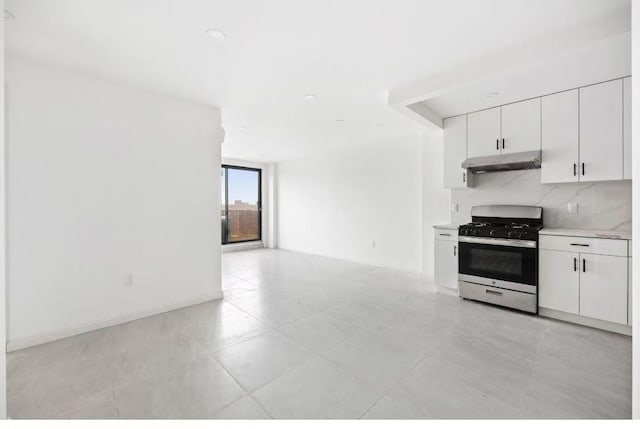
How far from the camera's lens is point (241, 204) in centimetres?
795

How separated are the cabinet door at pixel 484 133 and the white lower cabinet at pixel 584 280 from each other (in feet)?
4.04

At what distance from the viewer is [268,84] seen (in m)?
3.00

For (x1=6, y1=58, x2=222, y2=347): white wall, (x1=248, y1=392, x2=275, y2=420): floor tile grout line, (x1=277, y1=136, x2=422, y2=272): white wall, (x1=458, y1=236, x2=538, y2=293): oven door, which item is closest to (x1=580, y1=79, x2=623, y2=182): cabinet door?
(x1=458, y1=236, x2=538, y2=293): oven door

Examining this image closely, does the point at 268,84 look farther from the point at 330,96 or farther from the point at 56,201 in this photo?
the point at 56,201

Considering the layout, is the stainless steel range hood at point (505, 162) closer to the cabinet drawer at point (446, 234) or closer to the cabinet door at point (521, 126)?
the cabinet door at point (521, 126)

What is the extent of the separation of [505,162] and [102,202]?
170 inches

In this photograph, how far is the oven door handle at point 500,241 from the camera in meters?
3.14

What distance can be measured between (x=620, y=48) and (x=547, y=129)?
1069 millimetres

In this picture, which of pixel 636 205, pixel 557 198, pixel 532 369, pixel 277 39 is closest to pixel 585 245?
pixel 557 198

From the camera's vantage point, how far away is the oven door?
3.14m

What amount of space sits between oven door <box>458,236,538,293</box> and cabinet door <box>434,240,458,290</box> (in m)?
0.10

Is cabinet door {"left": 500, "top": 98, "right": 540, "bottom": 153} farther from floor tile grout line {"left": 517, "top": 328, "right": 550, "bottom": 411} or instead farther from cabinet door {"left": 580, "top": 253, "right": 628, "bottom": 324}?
floor tile grout line {"left": 517, "top": 328, "right": 550, "bottom": 411}
